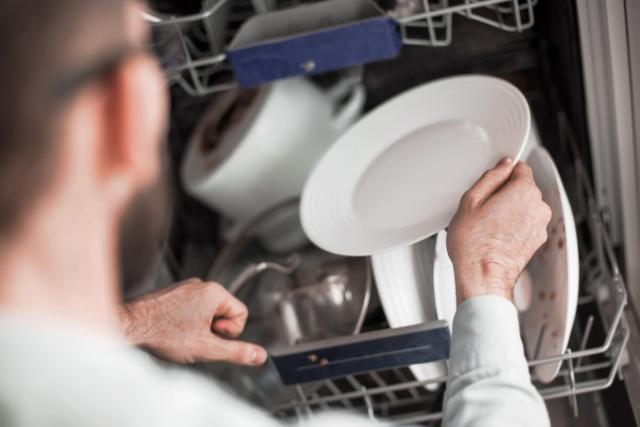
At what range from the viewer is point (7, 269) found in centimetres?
50

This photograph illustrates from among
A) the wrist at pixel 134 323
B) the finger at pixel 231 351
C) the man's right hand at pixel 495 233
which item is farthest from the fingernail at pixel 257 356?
the man's right hand at pixel 495 233

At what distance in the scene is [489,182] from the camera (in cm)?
85

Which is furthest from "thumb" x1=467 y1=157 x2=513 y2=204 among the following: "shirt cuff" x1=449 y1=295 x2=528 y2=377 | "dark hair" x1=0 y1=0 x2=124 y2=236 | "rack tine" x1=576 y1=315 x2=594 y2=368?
"dark hair" x1=0 y1=0 x2=124 y2=236

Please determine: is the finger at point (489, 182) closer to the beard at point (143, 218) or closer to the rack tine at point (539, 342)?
the rack tine at point (539, 342)

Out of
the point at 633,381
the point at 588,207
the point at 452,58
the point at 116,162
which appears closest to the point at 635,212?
the point at 588,207

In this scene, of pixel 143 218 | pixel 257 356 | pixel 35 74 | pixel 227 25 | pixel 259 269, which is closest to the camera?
pixel 35 74

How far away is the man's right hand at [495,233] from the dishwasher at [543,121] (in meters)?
0.12

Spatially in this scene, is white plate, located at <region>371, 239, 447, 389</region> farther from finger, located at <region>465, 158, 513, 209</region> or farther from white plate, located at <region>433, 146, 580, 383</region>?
finger, located at <region>465, 158, 513, 209</region>

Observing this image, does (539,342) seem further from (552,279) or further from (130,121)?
(130,121)

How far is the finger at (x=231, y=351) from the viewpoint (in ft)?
3.09

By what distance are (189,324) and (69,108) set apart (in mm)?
484

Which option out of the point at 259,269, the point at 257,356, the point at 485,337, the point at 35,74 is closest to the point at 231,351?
the point at 257,356

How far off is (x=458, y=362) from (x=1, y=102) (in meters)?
0.43

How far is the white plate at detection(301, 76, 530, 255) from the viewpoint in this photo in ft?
3.05
